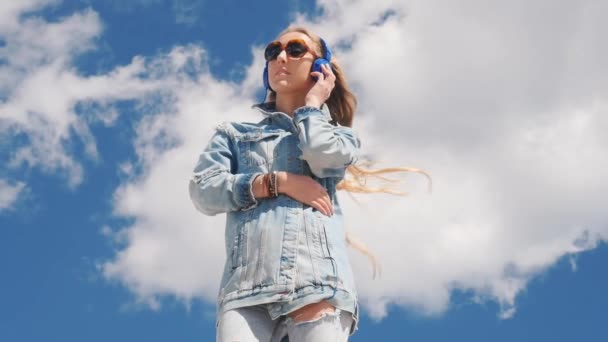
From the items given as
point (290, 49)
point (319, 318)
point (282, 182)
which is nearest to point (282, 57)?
point (290, 49)

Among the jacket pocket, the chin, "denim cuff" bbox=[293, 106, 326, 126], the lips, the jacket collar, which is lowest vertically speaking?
the jacket pocket

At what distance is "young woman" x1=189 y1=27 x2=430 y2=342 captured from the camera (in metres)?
4.44

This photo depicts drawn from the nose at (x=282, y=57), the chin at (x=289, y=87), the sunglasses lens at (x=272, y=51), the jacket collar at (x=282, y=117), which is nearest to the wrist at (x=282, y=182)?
the jacket collar at (x=282, y=117)

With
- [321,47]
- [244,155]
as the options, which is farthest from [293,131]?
[321,47]

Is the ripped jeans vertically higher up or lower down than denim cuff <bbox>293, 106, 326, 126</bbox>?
lower down

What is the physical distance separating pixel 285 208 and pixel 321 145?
48 centimetres

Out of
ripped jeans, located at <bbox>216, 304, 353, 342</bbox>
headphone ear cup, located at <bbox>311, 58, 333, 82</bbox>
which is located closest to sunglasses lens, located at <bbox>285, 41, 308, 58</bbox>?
headphone ear cup, located at <bbox>311, 58, 333, 82</bbox>

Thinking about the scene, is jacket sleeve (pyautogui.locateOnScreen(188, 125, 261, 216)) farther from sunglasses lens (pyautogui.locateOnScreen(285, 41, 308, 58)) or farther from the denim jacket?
sunglasses lens (pyautogui.locateOnScreen(285, 41, 308, 58))

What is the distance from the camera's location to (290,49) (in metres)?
5.48

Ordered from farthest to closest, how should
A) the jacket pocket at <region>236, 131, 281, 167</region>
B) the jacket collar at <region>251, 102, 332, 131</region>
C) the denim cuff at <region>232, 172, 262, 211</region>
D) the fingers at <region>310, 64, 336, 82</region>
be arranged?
1. the fingers at <region>310, 64, 336, 82</region>
2. the jacket collar at <region>251, 102, 332, 131</region>
3. the jacket pocket at <region>236, 131, 281, 167</region>
4. the denim cuff at <region>232, 172, 262, 211</region>

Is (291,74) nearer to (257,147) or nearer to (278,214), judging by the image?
(257,147)

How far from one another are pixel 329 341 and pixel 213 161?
153cm

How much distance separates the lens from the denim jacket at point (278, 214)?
176 inches

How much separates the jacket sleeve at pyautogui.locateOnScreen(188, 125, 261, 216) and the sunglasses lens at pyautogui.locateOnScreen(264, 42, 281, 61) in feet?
2.42
